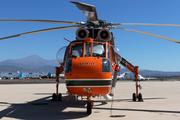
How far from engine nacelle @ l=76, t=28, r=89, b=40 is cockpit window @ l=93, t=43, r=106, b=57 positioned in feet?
3.60

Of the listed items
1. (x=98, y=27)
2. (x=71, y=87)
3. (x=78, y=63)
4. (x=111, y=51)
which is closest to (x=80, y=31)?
(x=98, y=27)

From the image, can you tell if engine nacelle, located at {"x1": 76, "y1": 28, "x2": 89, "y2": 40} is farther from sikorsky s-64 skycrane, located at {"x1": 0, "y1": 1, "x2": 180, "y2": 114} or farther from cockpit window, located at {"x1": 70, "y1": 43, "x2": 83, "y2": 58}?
cockpit window, located at {"x1": 70, "y1": 43, "x2": 83, "y2": 58}

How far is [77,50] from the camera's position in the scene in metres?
8.47

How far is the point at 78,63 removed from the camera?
24.6 feet

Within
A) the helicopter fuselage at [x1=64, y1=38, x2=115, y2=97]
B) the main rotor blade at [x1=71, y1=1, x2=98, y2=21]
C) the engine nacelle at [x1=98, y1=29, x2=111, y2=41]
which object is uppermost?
the main rotor blade at [x1=71, y1=1, x2=98, y2=21]

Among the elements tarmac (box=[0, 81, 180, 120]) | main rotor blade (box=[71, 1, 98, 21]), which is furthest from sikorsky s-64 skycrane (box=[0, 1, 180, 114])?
tarmac (box=[0, 81, 180, 120])

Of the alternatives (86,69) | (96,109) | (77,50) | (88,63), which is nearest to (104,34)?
(77,50)

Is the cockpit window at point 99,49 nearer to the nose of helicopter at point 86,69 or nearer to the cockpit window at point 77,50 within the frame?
the cockpit window at point 77,50

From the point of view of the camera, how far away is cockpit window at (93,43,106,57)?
820 cm

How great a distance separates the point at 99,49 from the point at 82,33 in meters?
1.53

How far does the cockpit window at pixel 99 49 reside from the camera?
820cm

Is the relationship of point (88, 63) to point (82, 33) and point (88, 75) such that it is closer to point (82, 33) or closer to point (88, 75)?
point (88, 75)

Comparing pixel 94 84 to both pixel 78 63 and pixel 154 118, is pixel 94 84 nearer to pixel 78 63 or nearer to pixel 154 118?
pixel 78 63

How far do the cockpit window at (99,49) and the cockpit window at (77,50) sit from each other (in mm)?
617
